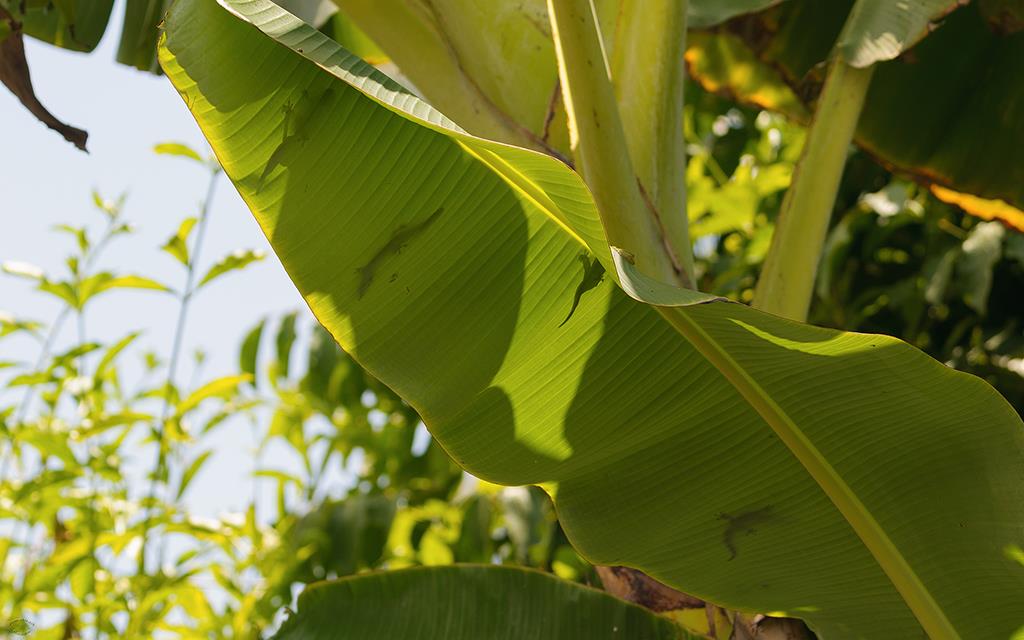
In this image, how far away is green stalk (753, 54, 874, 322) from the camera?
3.83ft

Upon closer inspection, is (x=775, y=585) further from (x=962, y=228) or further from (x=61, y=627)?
(x=962, y=228)

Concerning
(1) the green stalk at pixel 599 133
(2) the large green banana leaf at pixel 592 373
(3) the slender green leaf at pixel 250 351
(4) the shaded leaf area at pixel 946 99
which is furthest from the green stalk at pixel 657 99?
Result: (3) the slender green leaf at pixel 250 351

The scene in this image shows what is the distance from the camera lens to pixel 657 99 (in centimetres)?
118

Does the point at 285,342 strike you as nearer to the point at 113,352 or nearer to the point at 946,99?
the point at 113,352

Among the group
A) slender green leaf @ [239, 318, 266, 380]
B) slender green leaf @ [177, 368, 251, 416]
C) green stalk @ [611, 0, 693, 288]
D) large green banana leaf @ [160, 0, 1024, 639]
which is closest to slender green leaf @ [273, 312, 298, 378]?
slender green leaf @ [239, 318, 266, 380]

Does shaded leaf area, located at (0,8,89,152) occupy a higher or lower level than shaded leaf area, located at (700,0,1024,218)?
higher

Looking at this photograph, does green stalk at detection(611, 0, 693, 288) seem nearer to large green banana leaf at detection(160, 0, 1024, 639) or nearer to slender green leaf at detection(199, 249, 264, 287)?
large green banana leaf at detection(160, 0, 1024, 639)

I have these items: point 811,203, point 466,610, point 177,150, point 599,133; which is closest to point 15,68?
point 177,150

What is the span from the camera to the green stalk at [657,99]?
1.16m

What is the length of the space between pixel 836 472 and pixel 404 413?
1448 mm

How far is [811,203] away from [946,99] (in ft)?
2.31

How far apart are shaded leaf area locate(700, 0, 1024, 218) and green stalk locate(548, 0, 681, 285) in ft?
2.60

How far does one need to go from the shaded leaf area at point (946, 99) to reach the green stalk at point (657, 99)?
0.58 m

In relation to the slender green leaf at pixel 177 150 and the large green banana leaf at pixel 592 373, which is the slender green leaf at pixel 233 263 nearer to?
the slender green leaf at pixel 177 150
